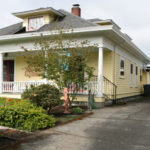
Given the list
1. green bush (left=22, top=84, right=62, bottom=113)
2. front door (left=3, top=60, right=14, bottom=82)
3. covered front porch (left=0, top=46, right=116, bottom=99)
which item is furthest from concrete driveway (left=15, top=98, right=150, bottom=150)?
front door (left=3, top=60, right=14, bottom=82)

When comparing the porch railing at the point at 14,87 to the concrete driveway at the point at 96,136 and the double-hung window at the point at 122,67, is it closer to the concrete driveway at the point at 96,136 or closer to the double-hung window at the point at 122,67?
the double-hung window at the point at 122,67

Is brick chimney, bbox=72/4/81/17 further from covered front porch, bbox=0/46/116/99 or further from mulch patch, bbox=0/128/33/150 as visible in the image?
mulch patch, bbox=0/128/33/150

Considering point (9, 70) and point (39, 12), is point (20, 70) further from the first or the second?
point (39, 12)

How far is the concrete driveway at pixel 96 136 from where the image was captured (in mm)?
4941

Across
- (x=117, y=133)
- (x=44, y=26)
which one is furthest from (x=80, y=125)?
(x=44, y=26)

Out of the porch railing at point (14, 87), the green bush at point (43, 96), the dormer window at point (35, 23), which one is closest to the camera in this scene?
the green bush at point (43, 96)

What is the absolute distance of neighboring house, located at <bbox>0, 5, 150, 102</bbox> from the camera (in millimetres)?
11375

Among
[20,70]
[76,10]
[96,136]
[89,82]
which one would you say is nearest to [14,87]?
[20,70]

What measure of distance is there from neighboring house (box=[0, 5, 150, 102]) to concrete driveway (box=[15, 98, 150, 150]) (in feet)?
13.4

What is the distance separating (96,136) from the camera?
5742 mm

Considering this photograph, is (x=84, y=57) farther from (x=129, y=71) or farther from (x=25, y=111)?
(x=129, y=71)

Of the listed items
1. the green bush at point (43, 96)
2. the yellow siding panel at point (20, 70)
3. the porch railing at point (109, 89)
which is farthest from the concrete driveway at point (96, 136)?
the yellow siding panel at point (20, 70)

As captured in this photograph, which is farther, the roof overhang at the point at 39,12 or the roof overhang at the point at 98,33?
the roof overhang at the point at 39,12

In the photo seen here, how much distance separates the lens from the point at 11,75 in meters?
16.5
